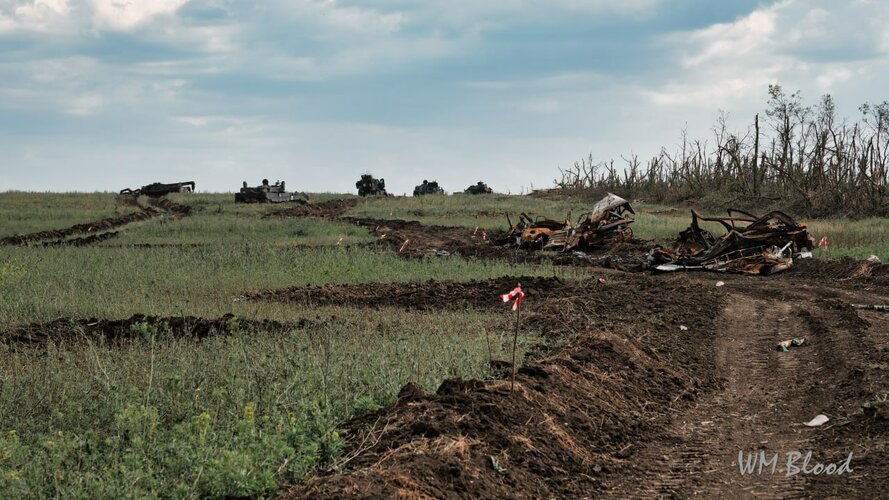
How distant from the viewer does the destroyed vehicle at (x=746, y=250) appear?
22.6 m

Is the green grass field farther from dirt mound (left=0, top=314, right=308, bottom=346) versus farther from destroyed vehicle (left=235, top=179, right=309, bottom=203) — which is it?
destroyed vehicle (left=235, top=179, right=309, bottom=203)

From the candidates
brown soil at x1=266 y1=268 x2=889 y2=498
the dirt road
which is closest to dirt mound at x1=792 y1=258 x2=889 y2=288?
brown soil at x1=266 y1=268 x2=889 y2=498

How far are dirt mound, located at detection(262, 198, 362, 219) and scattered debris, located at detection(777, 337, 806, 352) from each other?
38.3 meters

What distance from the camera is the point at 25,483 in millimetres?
5934

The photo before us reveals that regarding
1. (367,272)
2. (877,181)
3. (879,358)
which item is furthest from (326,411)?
(877,181)

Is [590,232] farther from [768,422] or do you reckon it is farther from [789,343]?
[768,422]

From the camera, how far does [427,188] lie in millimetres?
74750

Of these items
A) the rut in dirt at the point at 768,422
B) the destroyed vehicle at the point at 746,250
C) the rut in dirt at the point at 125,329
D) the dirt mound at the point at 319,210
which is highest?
the dirt mound at the point at 319,210

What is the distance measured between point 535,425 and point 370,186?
65536 millimetres

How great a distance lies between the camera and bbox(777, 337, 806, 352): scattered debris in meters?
12.2

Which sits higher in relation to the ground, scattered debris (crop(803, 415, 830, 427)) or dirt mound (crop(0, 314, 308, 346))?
dirt mound (crop(0, 314, 308, 346))

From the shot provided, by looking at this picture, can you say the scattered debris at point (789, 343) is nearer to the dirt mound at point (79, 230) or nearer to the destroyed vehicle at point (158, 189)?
the dirt mound at point (79, 230)

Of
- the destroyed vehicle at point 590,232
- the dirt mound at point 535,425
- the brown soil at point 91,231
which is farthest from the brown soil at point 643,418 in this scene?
the brown soil at point 91,231

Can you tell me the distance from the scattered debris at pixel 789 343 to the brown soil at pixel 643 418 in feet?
0.37
